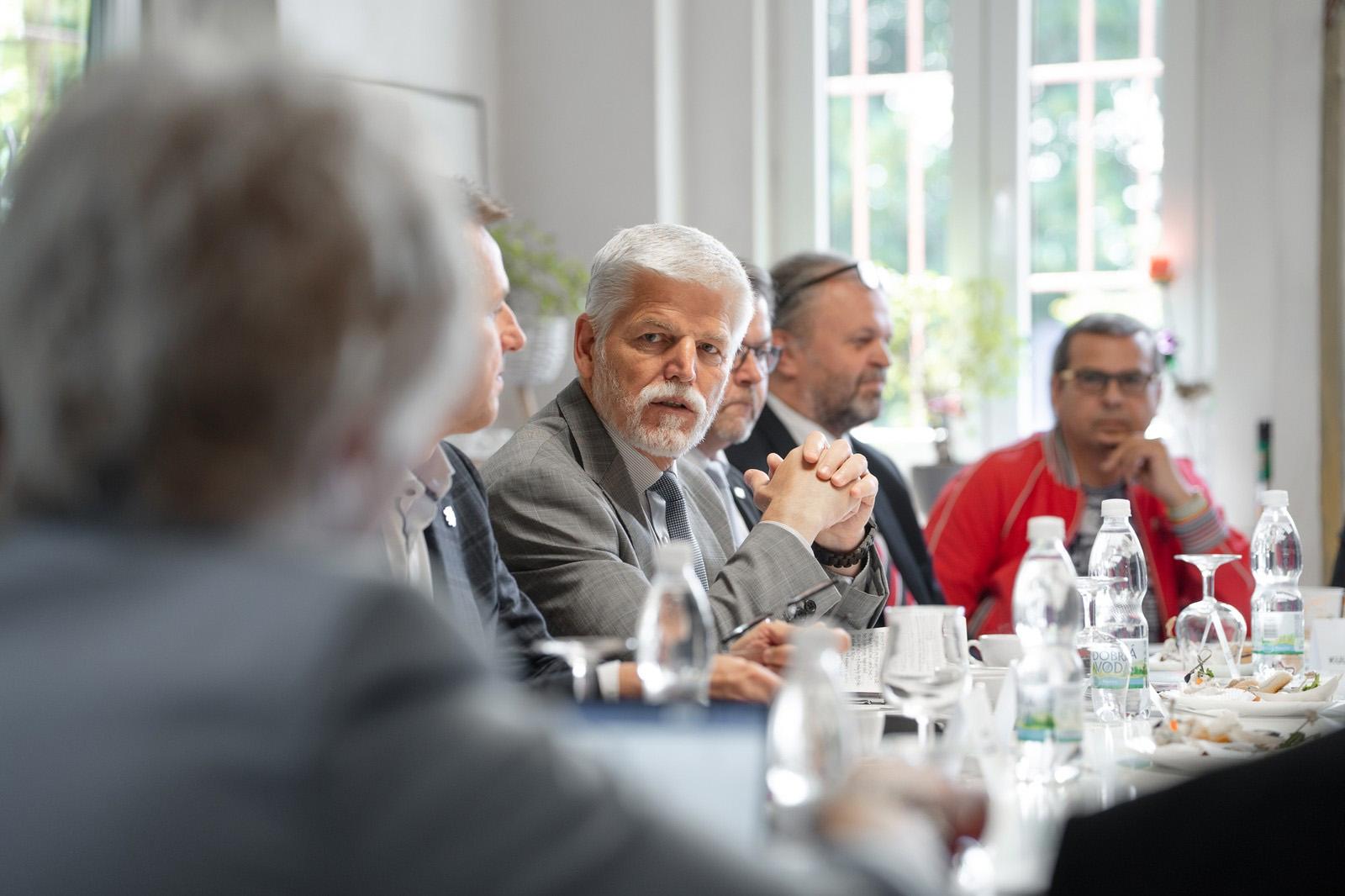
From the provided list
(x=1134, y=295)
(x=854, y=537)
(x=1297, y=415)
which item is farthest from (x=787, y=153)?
(x=854, y=537)

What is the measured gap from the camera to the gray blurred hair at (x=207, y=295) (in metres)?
0.65

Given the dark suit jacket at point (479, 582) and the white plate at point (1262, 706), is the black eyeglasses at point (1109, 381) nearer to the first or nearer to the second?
the white plate at point (1262, 706)

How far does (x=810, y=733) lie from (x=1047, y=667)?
50cm

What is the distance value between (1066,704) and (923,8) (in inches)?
176

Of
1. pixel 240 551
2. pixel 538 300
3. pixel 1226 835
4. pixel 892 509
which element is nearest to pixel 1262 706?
pixel 1226 835

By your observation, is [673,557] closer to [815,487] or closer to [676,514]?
[815,487]

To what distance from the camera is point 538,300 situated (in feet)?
16.0

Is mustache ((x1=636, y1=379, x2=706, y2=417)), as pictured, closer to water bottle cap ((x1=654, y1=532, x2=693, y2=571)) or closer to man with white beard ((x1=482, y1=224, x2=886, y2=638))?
man with white beard ((x1=482, y1=224, x2=886, y2=638))

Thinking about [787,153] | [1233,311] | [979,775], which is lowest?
[979,775]

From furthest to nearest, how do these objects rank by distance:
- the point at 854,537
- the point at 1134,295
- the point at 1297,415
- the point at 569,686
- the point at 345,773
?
the point at 1134,295
the point at 1297,415
the point at 854,537
the point at 569,686
the point at 345,773

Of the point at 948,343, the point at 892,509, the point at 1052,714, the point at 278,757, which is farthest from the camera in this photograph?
the point at 948,343

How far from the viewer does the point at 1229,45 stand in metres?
5.05

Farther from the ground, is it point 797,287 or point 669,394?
point 797,287

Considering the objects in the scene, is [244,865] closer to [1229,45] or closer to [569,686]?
[569,686]
